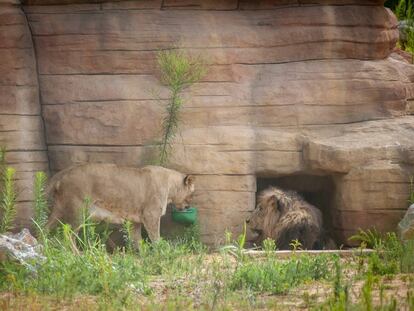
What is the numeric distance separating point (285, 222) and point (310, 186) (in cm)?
119

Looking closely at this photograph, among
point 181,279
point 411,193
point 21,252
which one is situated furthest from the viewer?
point 411,193

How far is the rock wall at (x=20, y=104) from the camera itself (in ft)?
39.0

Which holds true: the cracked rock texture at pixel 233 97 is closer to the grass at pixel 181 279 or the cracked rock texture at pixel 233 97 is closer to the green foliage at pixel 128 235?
the green foliage at pixel 128 235

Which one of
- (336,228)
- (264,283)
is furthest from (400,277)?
(336,228)

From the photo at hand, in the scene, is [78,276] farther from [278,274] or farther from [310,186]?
[310,186]

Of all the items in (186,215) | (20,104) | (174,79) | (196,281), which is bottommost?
(186,215)

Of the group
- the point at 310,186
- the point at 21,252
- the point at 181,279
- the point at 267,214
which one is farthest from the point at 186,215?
the point at 21,252

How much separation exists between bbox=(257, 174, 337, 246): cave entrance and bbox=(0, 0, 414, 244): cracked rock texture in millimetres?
444

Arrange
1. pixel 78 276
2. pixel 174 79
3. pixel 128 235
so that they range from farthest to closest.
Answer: pixel 174 79 < pixel 128 235 < pixel 78 276

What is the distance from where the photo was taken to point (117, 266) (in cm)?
898

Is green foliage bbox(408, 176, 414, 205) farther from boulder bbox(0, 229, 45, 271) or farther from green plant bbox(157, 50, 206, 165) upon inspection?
boulder bbox(0, 229, 45, 271)

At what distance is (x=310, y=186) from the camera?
13.2 meters

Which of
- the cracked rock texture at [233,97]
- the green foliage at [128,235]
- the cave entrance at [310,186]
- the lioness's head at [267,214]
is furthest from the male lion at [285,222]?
the green foliage at [128,235]

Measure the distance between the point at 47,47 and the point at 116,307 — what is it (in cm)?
555
